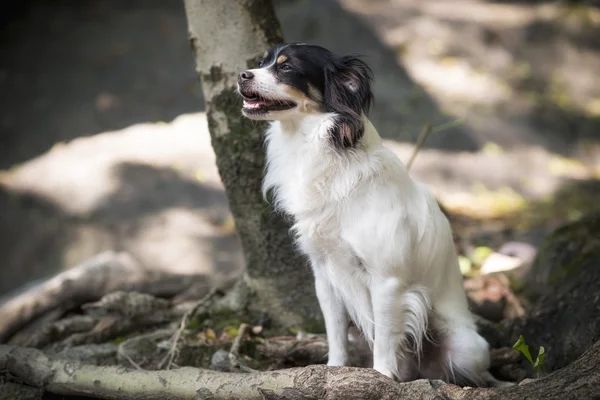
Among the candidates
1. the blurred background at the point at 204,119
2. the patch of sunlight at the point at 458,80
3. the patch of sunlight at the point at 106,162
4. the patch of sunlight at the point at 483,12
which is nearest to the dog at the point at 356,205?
the blurred background at the point at 204,119

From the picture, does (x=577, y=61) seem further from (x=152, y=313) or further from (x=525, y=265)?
(x=152, y=313)

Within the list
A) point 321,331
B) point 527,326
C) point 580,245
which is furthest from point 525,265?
point 321,331

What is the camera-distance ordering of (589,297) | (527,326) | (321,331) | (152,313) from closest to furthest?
(589,297) < (527,326) < (321,331) < (152,313)

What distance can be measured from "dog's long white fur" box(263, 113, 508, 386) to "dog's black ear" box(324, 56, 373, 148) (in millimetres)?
48

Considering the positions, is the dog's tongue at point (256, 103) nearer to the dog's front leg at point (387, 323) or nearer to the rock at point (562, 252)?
Answer: the dog's front leg at point (387, 323)

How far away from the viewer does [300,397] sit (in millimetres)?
2760

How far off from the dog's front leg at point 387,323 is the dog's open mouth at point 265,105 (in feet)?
3.19

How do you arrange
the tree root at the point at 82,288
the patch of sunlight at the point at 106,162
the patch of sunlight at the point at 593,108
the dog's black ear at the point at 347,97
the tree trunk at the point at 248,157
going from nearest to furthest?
the dog's black ear at the point at 347,97 → the tree trunk at the point at 248,157 → the tree root at the point at 82,288 → the patch of sunlight at the point at 106,162 → the patch of sunlight at the point at 593,108

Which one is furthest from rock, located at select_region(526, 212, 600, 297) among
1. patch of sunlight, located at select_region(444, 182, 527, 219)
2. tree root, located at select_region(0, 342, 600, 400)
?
patch of sunlight, located at select_region(444, 182, 527, 219)

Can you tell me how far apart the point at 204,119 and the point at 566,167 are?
5031 mm

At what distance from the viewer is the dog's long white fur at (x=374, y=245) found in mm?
3152

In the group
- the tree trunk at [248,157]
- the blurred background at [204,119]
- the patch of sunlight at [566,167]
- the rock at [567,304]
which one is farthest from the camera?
the patch of sunlight at [566,167]

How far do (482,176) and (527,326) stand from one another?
15.8ft

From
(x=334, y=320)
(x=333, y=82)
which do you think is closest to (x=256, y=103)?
(x=333, y=82)
